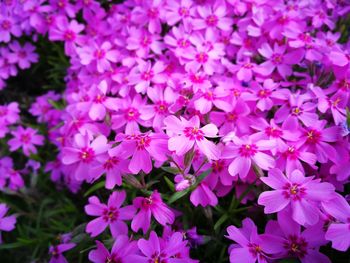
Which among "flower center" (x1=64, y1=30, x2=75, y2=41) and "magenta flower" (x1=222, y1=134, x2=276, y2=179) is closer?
"magenta flower" (x1=222, y1=134, x2=276, y2=179)

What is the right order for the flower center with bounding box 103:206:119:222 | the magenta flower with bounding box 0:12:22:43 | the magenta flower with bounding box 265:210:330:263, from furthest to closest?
the magenta flower with bounding box 0:12:22:43 → the flower center with bounding box 103:206:119:222 → the magenta flower with bounding box 265:210:330:263

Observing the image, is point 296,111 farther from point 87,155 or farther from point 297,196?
point 87,155

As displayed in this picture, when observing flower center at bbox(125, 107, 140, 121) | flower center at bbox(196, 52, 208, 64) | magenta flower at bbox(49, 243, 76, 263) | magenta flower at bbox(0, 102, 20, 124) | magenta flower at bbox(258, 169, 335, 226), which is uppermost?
flower center at bbox(196, 52, 208, 64)

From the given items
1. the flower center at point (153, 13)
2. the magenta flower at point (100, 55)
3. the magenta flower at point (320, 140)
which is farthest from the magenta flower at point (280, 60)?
the magenta flower at point (100, 55)

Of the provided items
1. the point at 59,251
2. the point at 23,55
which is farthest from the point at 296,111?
the point at 23,55

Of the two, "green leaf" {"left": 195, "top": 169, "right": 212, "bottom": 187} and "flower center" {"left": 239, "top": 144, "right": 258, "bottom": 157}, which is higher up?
"flower center" {"left": 239, "top": 144, "right": 258, "bottom": 157}

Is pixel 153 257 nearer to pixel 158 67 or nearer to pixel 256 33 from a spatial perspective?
pixel 158 67

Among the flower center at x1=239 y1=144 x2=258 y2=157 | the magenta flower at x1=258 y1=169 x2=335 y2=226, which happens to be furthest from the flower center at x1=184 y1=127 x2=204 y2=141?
the magenta flower at x1=258 y1=169 x2=335 y2=226

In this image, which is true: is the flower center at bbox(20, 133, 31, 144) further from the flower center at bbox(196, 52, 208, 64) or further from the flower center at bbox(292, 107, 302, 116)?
the flower center at bbox(292, 107, 302, 116)
